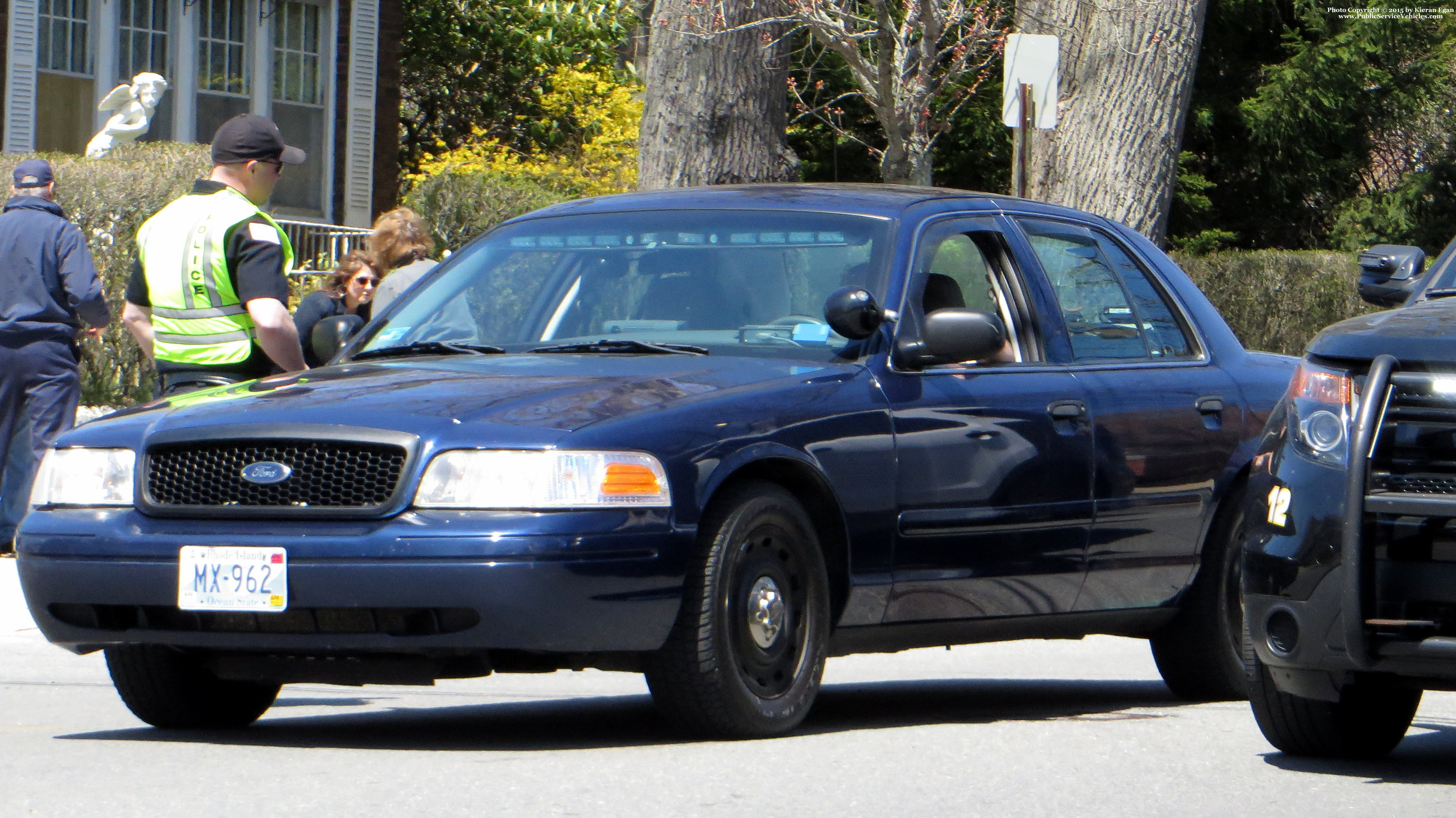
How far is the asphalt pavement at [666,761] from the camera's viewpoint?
5.16 m

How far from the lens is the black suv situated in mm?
5242

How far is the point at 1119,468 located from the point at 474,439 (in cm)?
242

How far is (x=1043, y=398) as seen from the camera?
22.7 ft

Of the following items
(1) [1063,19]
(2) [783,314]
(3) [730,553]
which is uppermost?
(1) [1063,19]

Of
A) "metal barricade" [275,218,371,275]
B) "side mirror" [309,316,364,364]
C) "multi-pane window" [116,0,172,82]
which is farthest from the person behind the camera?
"metal barricade" [275,218,371,275]

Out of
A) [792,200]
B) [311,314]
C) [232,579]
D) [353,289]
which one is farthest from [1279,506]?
[353,289]

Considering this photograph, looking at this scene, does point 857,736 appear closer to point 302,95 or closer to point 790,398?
point 790,398

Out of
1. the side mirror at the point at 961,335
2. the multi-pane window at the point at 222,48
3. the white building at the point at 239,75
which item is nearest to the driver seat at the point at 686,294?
the side mirror at the point at 961,335

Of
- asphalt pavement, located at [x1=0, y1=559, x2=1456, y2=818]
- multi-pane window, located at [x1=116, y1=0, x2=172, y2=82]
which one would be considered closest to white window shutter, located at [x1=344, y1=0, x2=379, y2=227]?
multi-pane window, located at [x1=116, y1=0, x2=172, y2=82]

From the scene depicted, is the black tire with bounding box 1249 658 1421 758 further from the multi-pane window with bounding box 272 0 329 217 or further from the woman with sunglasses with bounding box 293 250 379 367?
the multi-pane window with bounding box 272 0 329 217

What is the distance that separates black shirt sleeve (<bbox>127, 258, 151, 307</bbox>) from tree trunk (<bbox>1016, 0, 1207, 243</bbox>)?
7.24 m

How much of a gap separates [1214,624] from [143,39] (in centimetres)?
1624

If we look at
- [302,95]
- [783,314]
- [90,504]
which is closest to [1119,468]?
[783,314]

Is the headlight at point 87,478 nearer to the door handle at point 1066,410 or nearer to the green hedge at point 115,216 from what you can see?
the door handle at point 1066,410
